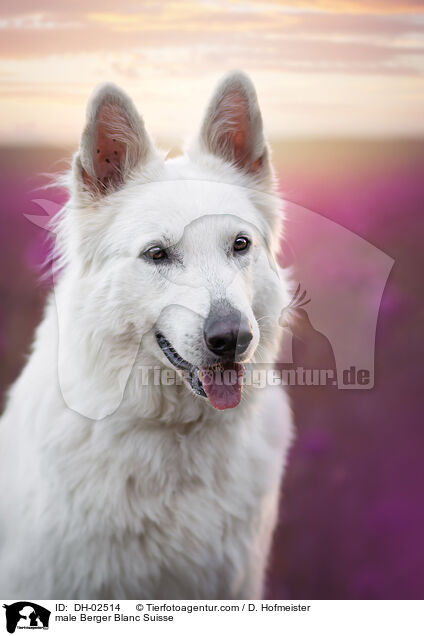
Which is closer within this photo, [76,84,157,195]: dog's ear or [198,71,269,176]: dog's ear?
[76,84,157,195]: dog's ear

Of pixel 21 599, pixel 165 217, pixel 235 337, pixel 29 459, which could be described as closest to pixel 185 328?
pixel 235 337

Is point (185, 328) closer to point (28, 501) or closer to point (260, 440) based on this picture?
point (260, 440)

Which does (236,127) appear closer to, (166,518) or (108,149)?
(108,149)

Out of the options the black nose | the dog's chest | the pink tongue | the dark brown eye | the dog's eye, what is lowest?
the dog's chest

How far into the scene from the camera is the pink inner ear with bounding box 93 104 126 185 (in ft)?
6.63

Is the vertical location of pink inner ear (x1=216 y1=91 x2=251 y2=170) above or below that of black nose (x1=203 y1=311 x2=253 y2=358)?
above

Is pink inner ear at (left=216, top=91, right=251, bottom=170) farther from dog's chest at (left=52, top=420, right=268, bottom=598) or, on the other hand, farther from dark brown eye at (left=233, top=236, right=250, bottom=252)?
dog's chest at (left=52, top=420, right=268, bottom=598)

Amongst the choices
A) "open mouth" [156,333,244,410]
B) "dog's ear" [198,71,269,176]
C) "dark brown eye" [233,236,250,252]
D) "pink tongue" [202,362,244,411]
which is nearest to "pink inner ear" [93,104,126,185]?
"dog's ear" [198,71,269,176]

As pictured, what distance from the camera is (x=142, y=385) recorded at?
220 centimetres

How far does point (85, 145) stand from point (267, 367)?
106 cm

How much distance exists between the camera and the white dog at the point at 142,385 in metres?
2.06
